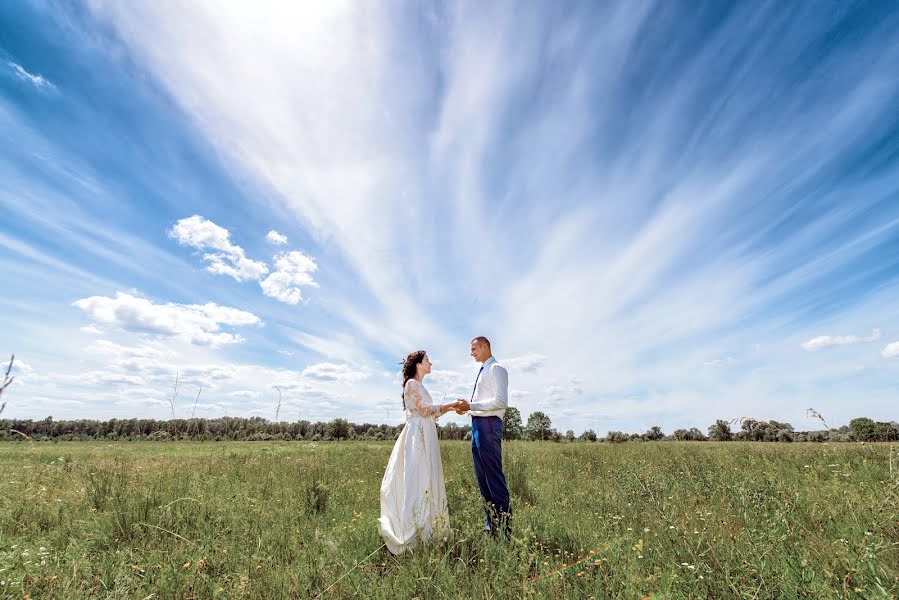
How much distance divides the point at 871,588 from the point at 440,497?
181 inches

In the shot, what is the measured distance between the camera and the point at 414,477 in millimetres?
6008

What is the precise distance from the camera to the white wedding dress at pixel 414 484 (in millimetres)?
5660

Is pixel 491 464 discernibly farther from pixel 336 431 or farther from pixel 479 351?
pixel 336 431

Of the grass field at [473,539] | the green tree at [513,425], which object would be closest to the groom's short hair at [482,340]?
the grass field at [473,539]

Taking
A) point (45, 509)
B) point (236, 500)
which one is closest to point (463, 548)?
point (236, 500)

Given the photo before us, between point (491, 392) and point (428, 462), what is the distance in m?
1.40

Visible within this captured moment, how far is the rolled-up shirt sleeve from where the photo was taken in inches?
241

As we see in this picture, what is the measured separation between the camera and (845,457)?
434 inches

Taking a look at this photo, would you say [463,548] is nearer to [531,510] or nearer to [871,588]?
[531,510]

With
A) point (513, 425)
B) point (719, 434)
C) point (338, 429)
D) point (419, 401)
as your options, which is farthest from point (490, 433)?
point (338, 429)

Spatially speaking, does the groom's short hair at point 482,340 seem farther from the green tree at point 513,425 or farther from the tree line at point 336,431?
the green tree at point 513,425

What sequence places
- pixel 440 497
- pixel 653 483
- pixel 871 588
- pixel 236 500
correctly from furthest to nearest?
pixel 653 483 → pixel 236 500 → pixel 440 497 → pixel 871 588

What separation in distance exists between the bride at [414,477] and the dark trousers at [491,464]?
0.55 metres

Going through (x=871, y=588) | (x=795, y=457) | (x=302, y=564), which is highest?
(x=795, y=457)
